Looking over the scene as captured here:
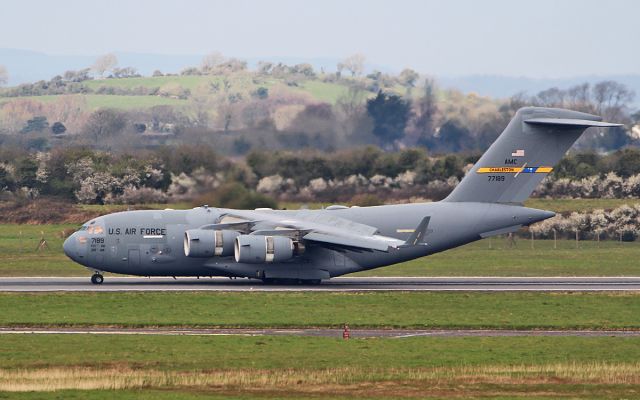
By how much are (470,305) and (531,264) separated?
600 inches

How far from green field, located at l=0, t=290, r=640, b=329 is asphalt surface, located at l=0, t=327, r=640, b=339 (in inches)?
23.7

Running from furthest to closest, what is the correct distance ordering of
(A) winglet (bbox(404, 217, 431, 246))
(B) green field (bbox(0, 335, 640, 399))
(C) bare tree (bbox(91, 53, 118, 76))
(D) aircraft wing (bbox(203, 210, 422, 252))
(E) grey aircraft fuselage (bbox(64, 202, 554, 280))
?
(C) bare tree (bbox(91, 53, 118, 76)), (E) grey aircraft fuselage (bbox(64, 202, 554, 280)), (D) aircraft wing (bbox(203, 210, 422, 252)), (A) winglet (bbox(404, 217, 431, 246)), (B) green field (bbox(0, 335, 640, 399))

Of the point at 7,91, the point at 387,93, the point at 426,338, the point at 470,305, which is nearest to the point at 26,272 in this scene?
the point at 470,305

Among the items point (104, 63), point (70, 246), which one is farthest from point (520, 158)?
point (104, 63)

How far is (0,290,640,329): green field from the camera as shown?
109ft

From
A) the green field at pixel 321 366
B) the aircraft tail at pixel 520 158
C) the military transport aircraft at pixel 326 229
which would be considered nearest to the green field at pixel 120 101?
the military transport aircraft at pixel 326 229

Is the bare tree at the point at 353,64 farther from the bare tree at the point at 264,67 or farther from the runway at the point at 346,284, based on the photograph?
the runway at the point at 346,284

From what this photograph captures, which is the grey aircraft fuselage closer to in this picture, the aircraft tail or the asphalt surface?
the aircraft tail

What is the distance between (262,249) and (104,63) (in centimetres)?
11084

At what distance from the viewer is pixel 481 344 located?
97.6 ft

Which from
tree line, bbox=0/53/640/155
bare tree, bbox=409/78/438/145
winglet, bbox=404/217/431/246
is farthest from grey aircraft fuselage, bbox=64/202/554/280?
bare tree, bbox=409/78/438/145

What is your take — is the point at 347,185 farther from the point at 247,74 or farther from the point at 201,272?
the point at 247,74

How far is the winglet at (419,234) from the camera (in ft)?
134

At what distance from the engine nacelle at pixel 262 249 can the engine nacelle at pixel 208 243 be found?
395mm
